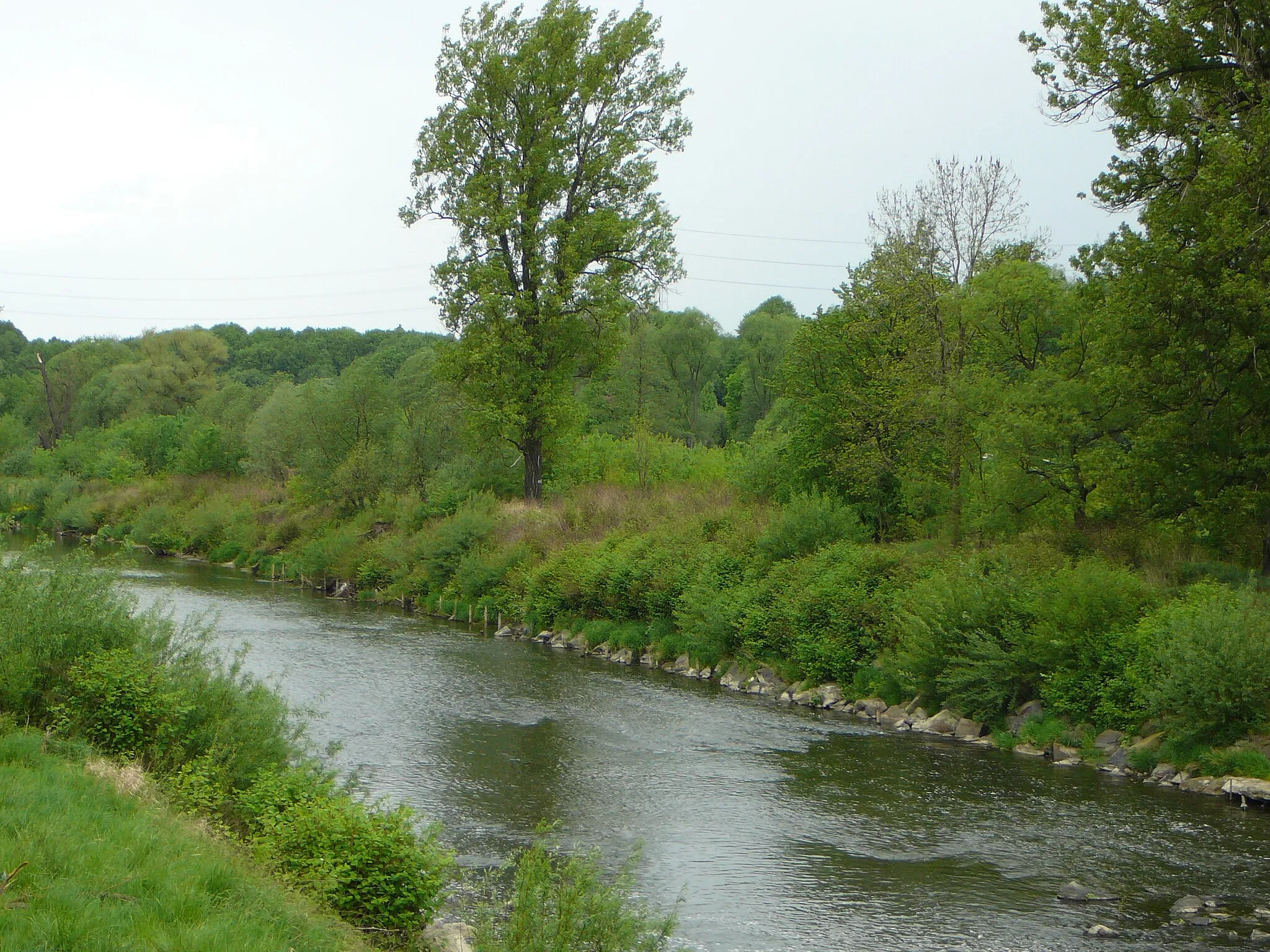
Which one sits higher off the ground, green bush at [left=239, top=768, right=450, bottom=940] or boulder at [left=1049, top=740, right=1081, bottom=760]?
green bush at [left=239, top=768, right=450, bottom=940]

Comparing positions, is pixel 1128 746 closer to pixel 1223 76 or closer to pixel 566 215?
pixel 1223 76

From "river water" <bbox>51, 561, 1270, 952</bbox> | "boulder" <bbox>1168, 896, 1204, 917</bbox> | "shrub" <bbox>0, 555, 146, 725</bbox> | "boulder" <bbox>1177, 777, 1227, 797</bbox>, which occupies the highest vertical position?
"shrub" <bbox>0, 555, 146, 725</bbox>

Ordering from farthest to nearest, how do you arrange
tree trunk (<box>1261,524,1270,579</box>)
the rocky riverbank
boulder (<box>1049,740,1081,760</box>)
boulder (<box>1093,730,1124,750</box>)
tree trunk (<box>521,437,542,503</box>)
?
tree trunk (<box>521,437,542,503</box>) < tree trunk (<box>1261,524,1270,579</box>) < boulder (<box>1049,740,1081,760</box>) < boulder (<box>1093,730,1124,750</box>) < the rocky riverbank

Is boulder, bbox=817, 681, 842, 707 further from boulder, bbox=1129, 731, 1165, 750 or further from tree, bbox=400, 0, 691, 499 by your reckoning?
tree, bbox=400, 0, 691, 499

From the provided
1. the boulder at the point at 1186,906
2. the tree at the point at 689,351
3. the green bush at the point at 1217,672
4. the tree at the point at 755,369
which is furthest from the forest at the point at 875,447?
the tree at the point at 689,351

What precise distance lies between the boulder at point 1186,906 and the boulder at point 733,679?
1411 cm

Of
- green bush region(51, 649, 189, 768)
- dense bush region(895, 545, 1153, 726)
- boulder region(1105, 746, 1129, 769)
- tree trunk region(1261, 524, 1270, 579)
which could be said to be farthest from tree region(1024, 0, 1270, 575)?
green bush region(51, 649, 189, 768)

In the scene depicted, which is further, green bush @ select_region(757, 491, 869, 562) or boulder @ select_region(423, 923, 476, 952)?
green bush @ select_region(757, 491, 869, 562)

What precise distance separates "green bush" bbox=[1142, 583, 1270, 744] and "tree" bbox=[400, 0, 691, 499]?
79.5 ft

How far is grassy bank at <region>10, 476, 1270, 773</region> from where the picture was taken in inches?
707

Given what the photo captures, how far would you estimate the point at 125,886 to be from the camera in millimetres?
7234

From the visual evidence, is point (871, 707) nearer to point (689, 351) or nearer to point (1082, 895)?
point (1082, 895)

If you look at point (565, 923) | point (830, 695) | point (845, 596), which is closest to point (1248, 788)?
point (830, 695)

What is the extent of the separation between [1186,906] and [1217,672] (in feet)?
20.5
